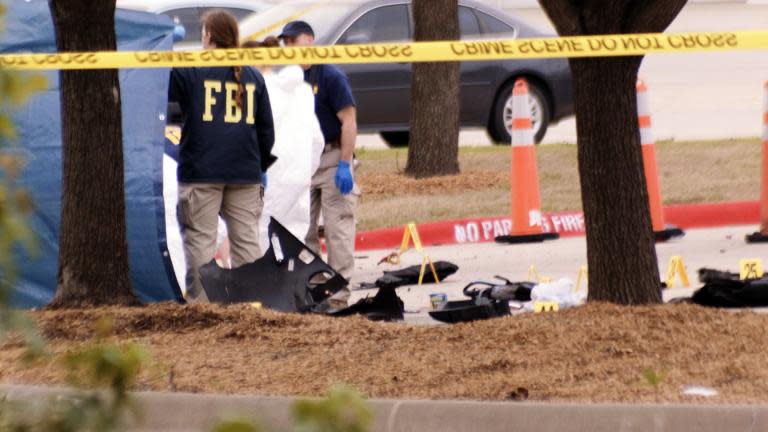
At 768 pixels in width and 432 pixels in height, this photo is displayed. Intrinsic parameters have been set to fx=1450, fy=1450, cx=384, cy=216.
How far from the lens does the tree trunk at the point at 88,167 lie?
7508 mm

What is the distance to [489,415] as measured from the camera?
5.29 m

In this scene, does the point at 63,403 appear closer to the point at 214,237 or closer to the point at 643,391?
the point at 643,391

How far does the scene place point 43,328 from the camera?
23.0ft

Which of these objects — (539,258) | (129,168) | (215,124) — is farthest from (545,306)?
(539,258)

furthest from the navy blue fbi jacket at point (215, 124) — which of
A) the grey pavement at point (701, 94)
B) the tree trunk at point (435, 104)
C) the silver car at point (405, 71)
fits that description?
the grey pavement at point (701, 94)

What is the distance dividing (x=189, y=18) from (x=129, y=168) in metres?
9.76

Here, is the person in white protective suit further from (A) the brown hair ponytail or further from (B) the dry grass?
(B) the dry grass

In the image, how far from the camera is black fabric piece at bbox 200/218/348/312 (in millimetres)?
8172

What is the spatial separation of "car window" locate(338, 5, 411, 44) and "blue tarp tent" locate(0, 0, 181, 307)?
745 centimetres

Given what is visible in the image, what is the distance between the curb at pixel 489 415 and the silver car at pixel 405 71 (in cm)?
1068

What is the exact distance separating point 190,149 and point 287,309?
3.76 feet

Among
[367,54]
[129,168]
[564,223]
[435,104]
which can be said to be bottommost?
[564,223]

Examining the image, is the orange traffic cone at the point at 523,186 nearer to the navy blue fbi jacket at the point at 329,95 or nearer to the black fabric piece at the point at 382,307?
the navy blue fbi jacket at the point at 329,95

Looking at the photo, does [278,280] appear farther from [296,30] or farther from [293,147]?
[296,30]
